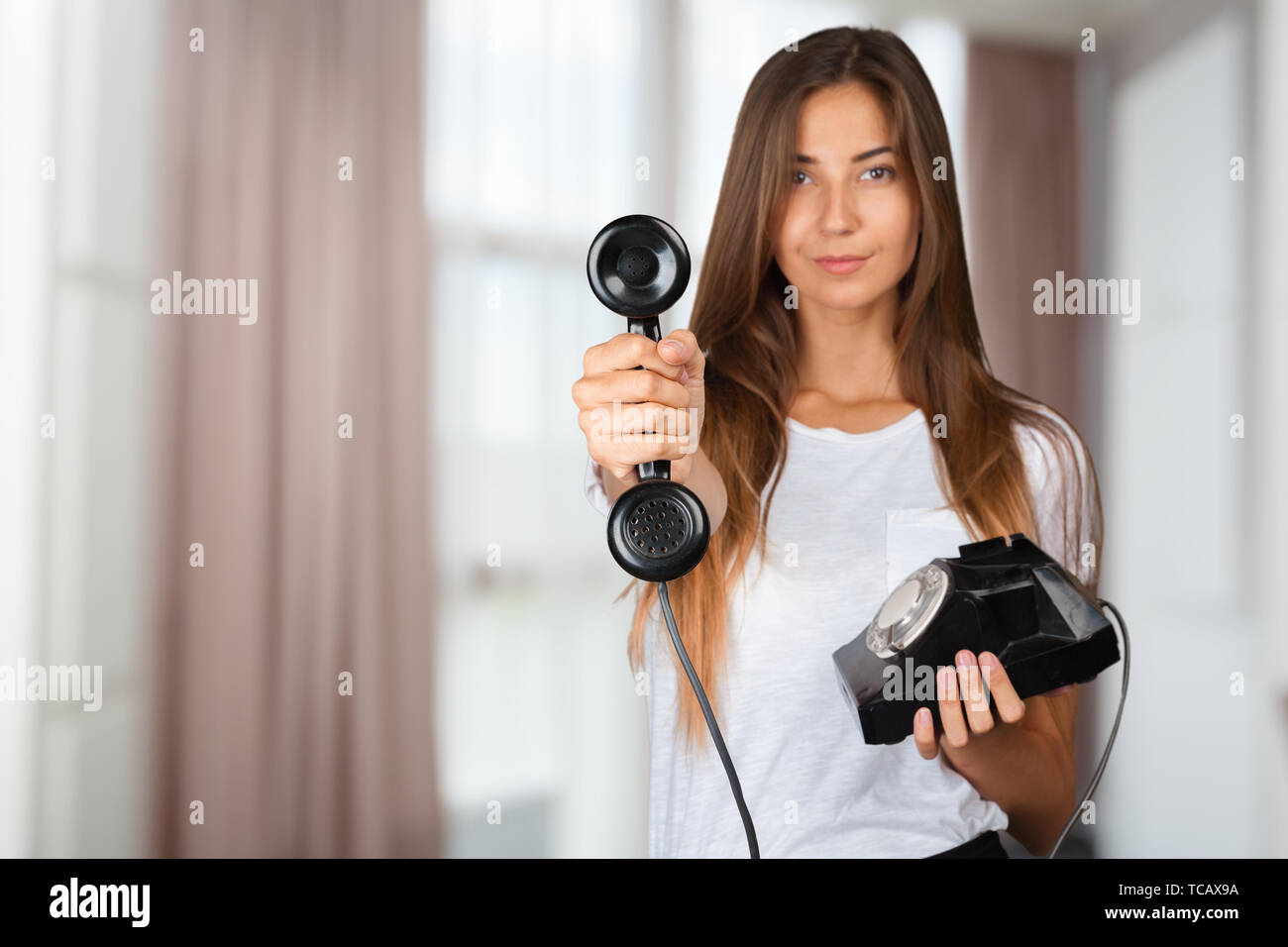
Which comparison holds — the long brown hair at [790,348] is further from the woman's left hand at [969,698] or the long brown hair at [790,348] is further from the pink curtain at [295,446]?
the pink curtain at [295,446]

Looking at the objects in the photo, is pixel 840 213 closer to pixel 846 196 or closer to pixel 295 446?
pixel 846 196

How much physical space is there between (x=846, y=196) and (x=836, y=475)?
281mm

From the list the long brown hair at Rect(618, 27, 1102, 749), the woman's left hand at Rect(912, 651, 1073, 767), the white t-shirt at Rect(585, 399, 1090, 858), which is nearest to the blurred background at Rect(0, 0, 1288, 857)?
the long brown hair at Rect(618, 27, 1102, 749)

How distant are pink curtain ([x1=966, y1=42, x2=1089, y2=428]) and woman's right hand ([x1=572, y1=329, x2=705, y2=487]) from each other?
59 centimetres

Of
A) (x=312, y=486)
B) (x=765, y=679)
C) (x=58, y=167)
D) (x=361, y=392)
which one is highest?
(x=58, y=167)

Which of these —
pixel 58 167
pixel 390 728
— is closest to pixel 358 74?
pixel 58 167

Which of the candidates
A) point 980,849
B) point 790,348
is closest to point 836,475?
point 790,348

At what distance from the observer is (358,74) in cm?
96

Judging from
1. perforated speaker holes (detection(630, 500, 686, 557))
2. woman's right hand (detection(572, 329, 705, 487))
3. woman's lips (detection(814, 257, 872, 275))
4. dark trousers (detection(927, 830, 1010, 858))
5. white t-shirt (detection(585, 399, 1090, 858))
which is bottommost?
dark trousers (detection(927, 830, 1010, 858))

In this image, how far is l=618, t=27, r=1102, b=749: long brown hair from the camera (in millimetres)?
755

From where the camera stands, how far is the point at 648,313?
1.74 ft

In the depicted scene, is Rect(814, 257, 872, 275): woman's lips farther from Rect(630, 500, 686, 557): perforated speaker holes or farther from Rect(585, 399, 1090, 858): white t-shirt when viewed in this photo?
Rect(630, 500, 686, 557): perforated speaker holes
